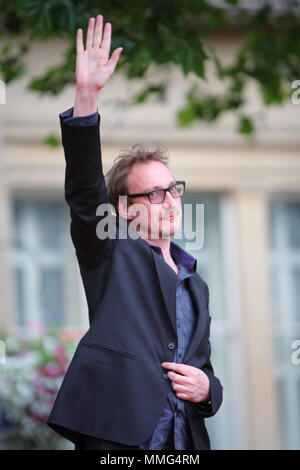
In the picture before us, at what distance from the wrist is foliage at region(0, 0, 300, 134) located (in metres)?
1.35

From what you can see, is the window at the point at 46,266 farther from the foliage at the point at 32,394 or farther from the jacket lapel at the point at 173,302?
the jacket lapel at the point at 173,302

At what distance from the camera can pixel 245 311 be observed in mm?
8445

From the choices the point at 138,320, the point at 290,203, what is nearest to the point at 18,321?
the point at 290,203

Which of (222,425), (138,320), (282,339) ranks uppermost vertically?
(138,320)

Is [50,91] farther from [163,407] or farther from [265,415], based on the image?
[265,415]

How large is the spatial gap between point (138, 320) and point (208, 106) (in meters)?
3.21

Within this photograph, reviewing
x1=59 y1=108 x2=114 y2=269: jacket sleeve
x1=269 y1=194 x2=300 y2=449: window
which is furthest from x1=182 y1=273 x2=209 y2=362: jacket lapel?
x1=269 y1=194 x2=300 y2=449: window

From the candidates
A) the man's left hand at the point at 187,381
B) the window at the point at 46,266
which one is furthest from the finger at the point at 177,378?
the window at the point at 46,266

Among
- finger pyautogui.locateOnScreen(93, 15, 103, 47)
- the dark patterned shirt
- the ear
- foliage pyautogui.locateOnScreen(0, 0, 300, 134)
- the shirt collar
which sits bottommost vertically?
the dark patterned shirt

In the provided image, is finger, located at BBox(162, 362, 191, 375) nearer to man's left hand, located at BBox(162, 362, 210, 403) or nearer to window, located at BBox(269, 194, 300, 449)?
man's left hand, located at BBox(162, 362, 210, 403)

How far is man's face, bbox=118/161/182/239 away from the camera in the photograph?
2.47 metres

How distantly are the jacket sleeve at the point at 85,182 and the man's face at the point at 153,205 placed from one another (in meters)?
0.12

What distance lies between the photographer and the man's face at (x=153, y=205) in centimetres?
247

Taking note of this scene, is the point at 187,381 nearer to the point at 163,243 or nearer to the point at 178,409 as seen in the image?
the point at 178,409
